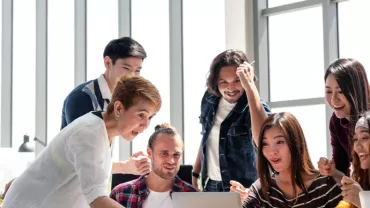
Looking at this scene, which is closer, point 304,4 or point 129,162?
point 129,162

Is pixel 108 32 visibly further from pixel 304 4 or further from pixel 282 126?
pixel 282 126

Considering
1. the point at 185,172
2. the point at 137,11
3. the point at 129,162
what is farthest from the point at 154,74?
the point at 129,162

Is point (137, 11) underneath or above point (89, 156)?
above

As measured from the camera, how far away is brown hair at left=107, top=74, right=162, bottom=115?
2154mm

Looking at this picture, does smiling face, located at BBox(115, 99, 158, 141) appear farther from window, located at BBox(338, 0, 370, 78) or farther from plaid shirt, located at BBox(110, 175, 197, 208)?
window, located at BBox(338, 0, 370, 78)

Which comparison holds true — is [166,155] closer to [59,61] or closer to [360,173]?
[360,173]

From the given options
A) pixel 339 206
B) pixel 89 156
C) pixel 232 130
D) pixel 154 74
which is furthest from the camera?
pixel 154 74

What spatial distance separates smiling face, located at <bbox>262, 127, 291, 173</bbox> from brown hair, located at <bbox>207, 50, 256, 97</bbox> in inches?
23.8

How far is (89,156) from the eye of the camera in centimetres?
203

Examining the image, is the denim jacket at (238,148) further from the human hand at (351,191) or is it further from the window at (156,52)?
the window at (156,52)

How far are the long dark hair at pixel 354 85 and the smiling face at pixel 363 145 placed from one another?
0.59 feet

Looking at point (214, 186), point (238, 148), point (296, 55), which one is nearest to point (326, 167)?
point (238, 148)

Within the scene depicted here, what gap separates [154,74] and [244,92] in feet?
8.11

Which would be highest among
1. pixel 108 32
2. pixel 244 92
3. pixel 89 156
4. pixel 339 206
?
pixel 108 32
